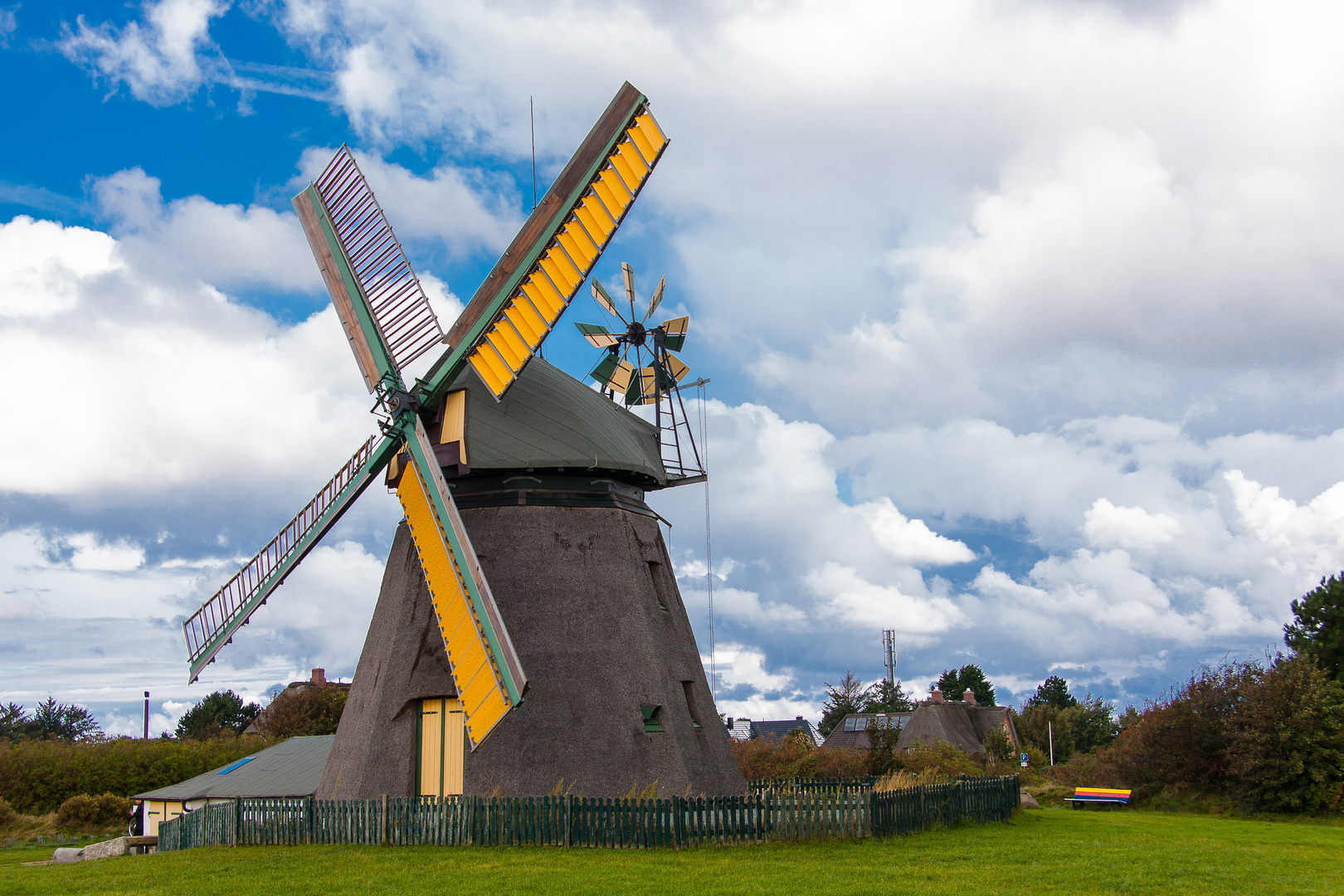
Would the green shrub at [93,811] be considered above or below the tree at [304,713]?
below

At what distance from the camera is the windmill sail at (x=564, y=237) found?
16.5 metres

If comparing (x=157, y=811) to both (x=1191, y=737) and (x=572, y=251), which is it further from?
(x=1191, y=737)

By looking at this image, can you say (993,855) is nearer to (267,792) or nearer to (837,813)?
(837,813)

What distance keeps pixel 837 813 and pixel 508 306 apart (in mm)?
9607

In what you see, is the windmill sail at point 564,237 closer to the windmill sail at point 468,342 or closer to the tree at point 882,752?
the windmill sail at point 468,342

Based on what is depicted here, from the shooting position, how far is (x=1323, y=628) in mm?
29141

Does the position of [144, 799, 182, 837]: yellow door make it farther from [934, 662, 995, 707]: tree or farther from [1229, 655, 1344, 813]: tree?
[934, 662, 995, 707]: tree

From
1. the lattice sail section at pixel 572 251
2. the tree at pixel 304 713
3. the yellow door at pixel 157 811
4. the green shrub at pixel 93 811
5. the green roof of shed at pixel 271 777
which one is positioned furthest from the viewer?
the tree at pixel 304 713

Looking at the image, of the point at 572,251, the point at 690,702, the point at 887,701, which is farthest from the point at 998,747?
the point at 572,251

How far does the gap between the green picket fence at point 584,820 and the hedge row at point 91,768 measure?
22.9 meters

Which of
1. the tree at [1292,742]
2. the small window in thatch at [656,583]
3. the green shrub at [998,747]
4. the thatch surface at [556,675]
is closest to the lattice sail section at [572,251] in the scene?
the thatch surface at [556,675]

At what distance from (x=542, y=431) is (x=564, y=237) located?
3.31 meters

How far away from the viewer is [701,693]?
18.3 metres

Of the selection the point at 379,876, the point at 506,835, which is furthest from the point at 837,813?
the point at 379,876
